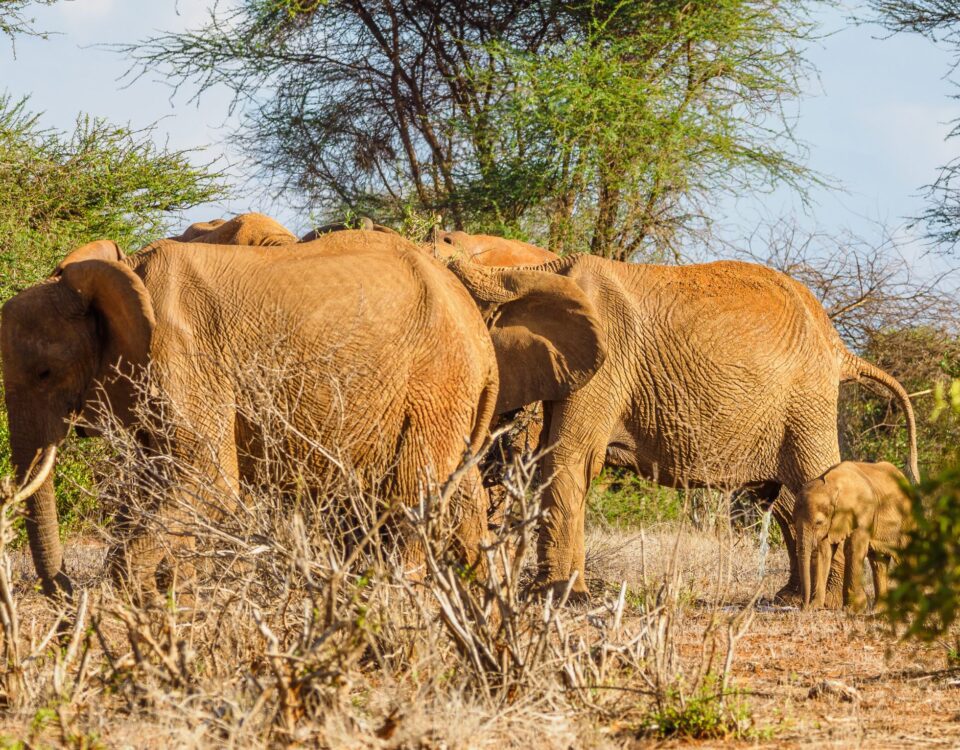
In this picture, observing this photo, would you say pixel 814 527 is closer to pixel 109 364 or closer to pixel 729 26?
pixel 109 364

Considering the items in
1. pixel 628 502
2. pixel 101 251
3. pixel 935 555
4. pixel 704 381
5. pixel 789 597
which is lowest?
pixel 789 597

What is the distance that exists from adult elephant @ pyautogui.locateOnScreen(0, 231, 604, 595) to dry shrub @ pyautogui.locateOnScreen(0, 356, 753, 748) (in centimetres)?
113

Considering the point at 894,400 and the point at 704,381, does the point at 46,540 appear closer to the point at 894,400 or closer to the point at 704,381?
the point at 704,381

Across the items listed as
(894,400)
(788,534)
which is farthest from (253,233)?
(894,400)

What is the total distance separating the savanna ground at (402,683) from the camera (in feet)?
13.1

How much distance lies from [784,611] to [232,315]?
380 centimetres

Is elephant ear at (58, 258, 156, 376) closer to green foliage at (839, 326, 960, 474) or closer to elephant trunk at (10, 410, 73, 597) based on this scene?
elephant trunk at (10, 410, 73, 597)

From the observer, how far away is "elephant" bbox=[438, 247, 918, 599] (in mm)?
8945

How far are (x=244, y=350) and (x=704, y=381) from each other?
3.53 meters

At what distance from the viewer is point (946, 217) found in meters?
17.3

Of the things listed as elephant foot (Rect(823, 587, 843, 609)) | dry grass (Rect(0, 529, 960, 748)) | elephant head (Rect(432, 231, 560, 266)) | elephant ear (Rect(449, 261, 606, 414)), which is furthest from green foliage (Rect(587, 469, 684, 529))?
dry grass (Rect(0, 529, 960, 748))

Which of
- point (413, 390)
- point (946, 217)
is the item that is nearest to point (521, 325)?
point (413, 390)

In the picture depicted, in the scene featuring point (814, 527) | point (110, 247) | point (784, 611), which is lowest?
point (784, 611)

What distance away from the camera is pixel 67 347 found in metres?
6.54
